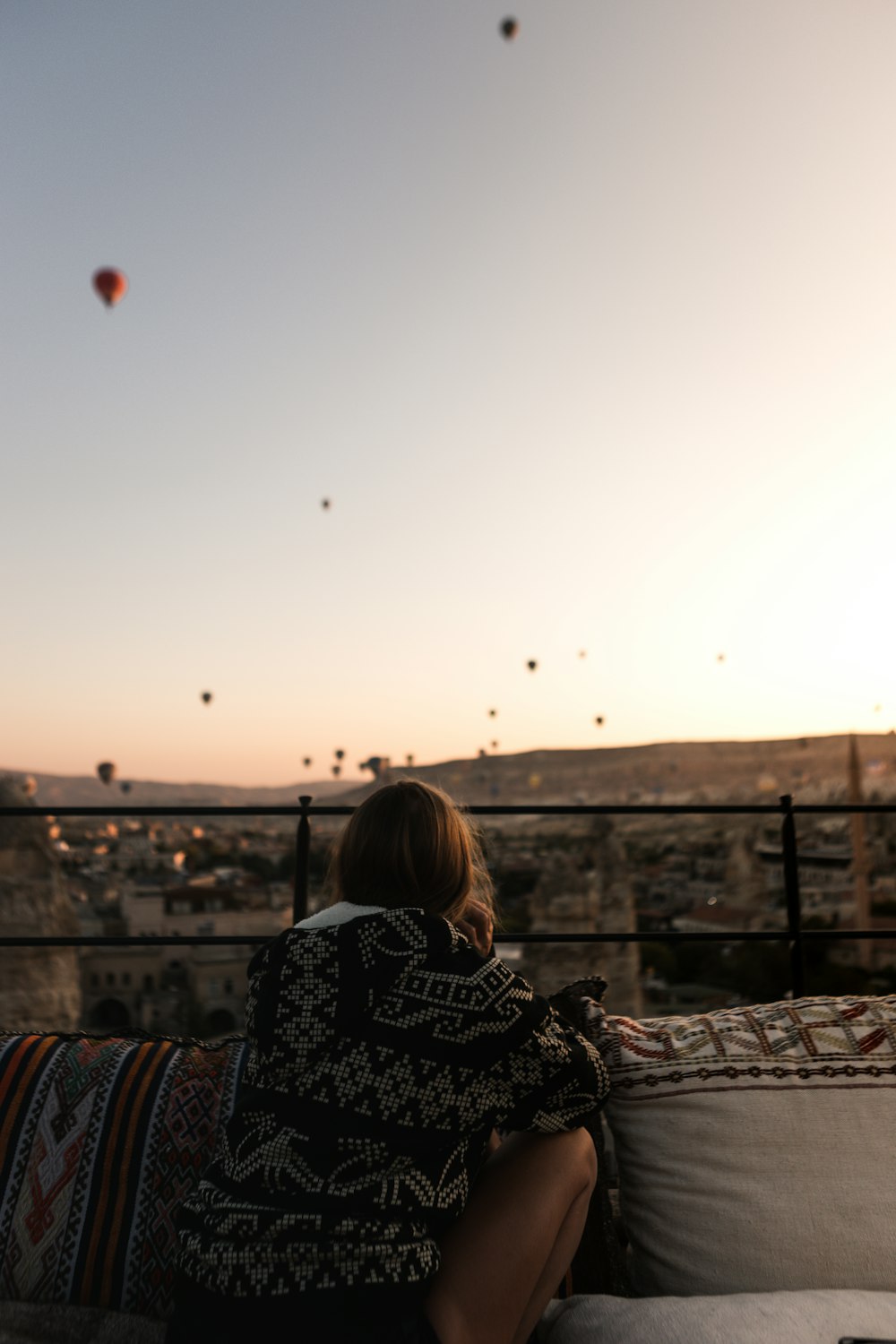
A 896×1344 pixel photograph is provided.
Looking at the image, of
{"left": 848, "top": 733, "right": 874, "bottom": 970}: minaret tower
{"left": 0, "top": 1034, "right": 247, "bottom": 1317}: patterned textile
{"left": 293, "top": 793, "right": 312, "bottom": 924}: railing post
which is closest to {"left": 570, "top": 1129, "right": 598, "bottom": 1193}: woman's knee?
{"left": 0, "top": 1034, "right": 247, "bottom": 1317}: patterned textile

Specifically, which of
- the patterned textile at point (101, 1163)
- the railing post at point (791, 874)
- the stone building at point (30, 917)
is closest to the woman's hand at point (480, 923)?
the patterned textile at point (101, 1163)

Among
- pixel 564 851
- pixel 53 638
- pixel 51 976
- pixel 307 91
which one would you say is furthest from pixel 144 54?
pixel 564 851

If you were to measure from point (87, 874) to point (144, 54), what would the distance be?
21289 millimetres

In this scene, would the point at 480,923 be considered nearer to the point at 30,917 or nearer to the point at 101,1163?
the point at 101,1163

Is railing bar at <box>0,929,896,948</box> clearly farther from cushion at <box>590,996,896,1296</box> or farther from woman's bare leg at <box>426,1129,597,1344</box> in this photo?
woman's bare leg at <box>426,1129,597,1344</box>

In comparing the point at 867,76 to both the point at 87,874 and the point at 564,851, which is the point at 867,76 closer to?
the point at 87,874

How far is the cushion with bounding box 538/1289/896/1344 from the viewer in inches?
43.1

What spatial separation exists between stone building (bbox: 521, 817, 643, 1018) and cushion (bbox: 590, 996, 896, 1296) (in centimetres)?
2756

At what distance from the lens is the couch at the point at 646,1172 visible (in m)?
1.25

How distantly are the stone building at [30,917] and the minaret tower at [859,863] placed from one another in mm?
16851

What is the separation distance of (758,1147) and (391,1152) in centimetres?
56

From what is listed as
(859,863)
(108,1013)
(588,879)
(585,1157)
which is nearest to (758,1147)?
(585,1157)

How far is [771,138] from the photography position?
559cm

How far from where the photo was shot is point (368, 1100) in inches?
43.0
